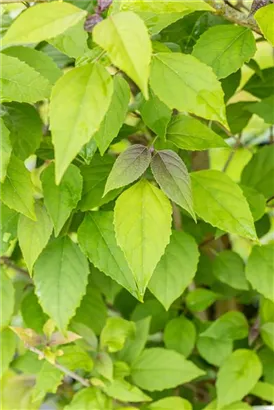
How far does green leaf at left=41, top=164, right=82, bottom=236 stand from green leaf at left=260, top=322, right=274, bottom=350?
0.84ft

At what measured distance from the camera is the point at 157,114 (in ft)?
1.47

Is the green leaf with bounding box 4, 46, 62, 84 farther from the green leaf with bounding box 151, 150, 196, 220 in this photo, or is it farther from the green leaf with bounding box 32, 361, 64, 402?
the green leaf with bounding box 32, 361, 64, 402

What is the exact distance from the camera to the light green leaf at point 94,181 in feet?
1.64

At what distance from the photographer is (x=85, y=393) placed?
569 millimetres

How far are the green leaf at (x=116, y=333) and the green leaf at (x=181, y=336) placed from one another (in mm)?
52

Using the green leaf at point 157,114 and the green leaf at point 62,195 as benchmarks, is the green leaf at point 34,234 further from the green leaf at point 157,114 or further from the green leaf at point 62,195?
the green leaf at point 157,114

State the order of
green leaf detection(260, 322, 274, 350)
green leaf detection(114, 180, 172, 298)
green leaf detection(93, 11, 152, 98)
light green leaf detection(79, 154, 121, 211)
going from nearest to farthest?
green leaf detection(93, 11, 152, 98), green leaf detection(114, 180, 172, 298), light green leaf detection(79, 154, 121, 211), green leaf detection(260, 322, 274, 350)

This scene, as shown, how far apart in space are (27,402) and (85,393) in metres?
0.11

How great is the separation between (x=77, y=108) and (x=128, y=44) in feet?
0.14

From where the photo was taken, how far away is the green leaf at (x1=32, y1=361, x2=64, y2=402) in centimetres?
56

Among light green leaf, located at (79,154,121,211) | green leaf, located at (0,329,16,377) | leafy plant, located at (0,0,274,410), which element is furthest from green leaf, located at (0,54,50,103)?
green leaf, located at (0,329,16,377)

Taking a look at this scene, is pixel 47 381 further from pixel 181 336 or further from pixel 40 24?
pixel 40 24

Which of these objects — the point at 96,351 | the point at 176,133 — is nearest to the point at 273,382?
the point at 96,351

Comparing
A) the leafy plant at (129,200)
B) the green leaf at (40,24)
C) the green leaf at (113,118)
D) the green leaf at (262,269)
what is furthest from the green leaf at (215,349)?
the green leaf at (40,24)
